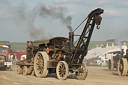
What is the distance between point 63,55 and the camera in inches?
652

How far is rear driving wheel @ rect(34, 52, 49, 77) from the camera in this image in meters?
16.5

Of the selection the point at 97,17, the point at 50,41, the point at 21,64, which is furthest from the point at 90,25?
the point at 21,64

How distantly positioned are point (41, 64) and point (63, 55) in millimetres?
1721

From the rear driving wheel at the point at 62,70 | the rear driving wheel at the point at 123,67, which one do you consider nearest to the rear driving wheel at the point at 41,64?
the rear driving wheel at the point at 62,70

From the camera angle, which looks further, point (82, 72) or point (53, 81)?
point (82, 72)

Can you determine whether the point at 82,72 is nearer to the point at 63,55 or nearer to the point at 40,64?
the point at 63,55

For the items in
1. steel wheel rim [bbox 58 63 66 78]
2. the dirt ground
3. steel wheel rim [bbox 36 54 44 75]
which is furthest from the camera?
steel wheel rim [bbox 36 54 44 75]

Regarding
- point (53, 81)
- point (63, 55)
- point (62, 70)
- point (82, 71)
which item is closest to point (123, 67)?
point (82, 71)

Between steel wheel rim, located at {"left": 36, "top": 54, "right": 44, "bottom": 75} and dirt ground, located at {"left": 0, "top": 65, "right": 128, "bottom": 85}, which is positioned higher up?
steel wheel rim, located at {"left": 36, "top": 54, "right": 44, "bottom": 75}

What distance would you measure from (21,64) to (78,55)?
5638 mm

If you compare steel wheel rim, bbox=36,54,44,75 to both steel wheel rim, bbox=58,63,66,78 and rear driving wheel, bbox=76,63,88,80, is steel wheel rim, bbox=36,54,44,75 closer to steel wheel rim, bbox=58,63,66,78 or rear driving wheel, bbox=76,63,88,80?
steel wheel rim, bbox=58,63,66,78

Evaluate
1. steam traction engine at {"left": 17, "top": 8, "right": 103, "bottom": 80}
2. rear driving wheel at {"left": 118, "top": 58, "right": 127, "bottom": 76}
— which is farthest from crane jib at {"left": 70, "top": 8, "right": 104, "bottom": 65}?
rear driving wheel at {"left": 118, "top": 58, "right": 127, "bottom": 76}

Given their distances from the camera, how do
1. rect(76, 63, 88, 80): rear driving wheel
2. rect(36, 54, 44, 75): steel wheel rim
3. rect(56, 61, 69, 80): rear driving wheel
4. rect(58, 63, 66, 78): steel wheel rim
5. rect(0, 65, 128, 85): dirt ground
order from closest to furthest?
rect(0, 65, 128, 85): dirt ground < rect(56, 61, 69, 80): rear driving wheel < rect(58, 63, 66, 78): steel wheel rim < rect(76, 63, 88, 80): rear driving wheel < rect(36, 54, 44, 75): steel wheel rim

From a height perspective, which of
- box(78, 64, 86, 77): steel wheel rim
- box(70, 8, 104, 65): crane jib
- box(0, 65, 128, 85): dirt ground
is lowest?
box(0, 65, 128, 85): dirt ground
